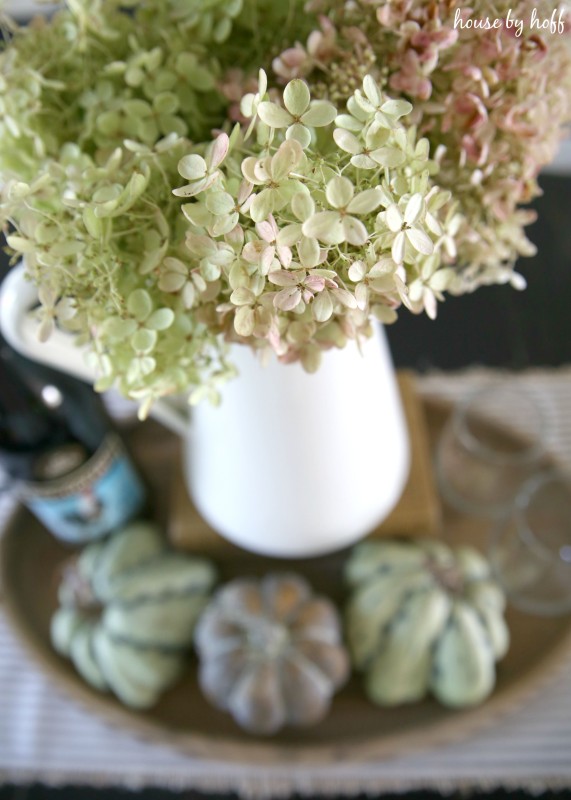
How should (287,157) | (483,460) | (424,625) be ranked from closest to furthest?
(287,157) → (424,625) → (483,460)

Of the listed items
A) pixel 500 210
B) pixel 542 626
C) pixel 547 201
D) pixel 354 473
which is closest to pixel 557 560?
pixel 542 626

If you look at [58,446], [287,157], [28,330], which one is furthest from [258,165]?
[58,446]

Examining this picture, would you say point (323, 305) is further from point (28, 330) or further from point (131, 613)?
point (131, 613)

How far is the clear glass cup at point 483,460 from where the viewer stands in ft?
1.80

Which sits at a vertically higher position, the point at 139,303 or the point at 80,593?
the point at 139,303

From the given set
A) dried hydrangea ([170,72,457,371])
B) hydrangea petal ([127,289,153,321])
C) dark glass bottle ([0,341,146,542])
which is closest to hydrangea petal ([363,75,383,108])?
dried hydrangea ([170,72,457,371])

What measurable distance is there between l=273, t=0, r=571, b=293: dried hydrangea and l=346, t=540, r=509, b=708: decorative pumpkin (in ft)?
0.85

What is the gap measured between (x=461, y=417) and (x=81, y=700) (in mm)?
358

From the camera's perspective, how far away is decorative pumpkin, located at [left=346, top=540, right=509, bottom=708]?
0.45 meters

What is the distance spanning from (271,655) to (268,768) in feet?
0.31

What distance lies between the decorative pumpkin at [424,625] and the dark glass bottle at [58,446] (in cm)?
20

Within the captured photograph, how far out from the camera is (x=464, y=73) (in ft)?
0.85

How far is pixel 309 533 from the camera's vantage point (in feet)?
1.45

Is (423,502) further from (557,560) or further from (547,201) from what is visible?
(547,201)
